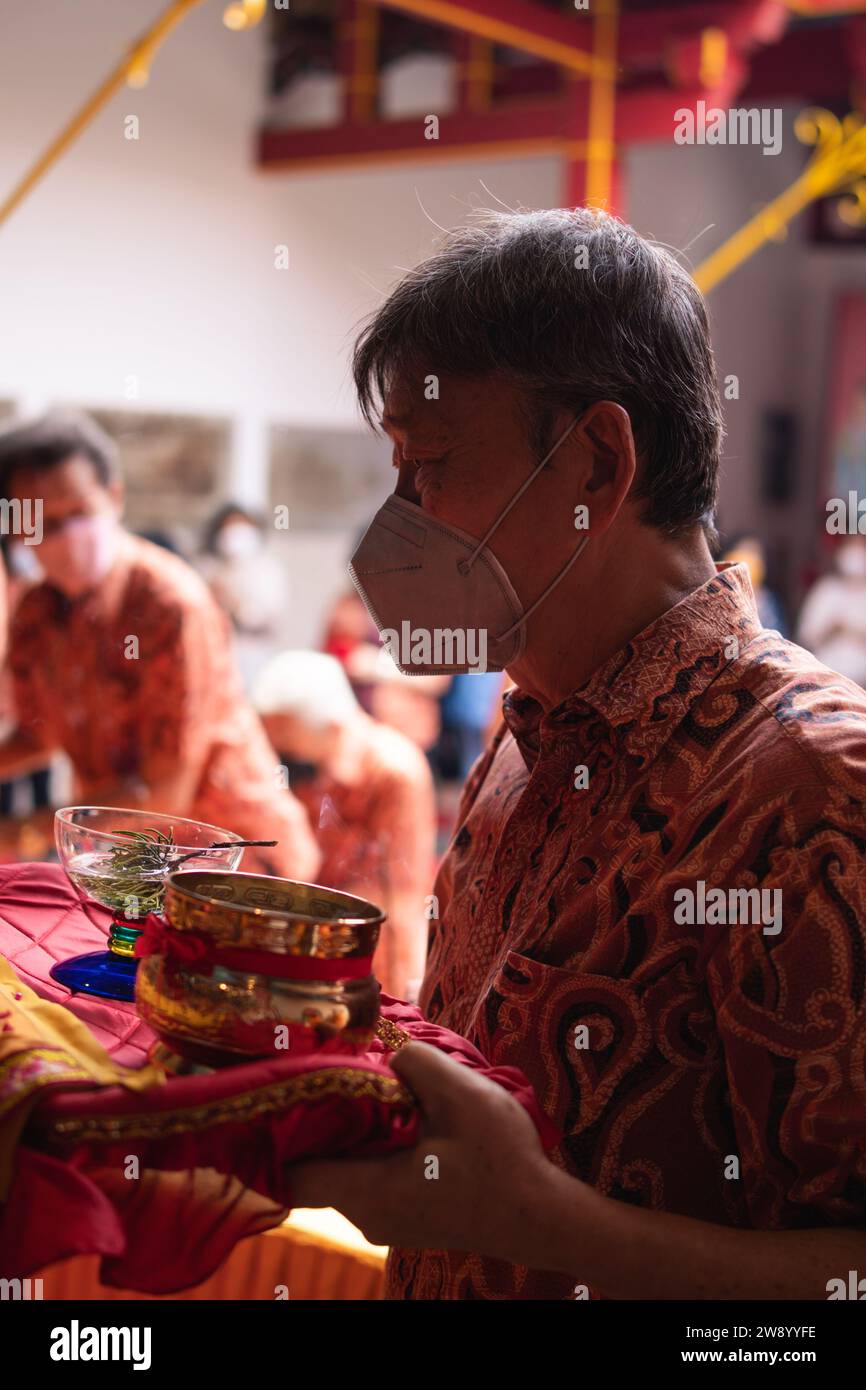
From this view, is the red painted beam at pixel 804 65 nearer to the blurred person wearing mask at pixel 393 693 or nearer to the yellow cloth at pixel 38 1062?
the blurred person wearing mask at pixel 393 693

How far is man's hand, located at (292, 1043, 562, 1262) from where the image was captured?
892mm

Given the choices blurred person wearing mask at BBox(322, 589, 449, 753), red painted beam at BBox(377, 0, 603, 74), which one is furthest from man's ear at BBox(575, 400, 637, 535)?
blurred person wearing mask at BBox(322, 589, 449, 753)

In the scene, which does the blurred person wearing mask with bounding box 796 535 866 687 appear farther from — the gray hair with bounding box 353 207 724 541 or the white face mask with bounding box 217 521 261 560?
the gray hair with bounding box 353 207 724 541

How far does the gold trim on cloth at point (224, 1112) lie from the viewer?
86 centimetres

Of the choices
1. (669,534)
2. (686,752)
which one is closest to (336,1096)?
(686,752)

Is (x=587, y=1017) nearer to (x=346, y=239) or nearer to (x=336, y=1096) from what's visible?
(x=336, y=1096)

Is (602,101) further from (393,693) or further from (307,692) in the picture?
(393,693)

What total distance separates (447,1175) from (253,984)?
6.5 inches

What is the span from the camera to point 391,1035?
1108 millimetres

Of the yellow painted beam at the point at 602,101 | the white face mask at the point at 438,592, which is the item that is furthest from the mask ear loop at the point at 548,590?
the yellow painted beam at the point at 602,101

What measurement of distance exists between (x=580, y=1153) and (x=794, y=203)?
291 cm

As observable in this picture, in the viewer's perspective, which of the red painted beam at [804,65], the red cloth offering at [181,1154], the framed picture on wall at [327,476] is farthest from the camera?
the red painted beam at [804,65]

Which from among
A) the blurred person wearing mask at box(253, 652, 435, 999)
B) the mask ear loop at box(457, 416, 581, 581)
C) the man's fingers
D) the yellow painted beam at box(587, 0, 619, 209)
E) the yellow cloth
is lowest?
the blurred person wearing mask at box(253, 652, 435, 999)

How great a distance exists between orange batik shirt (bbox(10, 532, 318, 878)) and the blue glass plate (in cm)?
181
